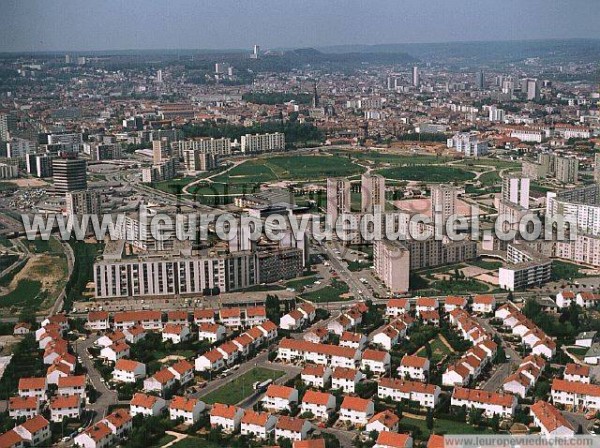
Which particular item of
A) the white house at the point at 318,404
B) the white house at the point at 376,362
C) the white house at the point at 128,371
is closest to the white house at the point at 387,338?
the white house at the point at 376,362

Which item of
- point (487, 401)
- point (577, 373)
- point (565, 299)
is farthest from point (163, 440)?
point (565, 299)

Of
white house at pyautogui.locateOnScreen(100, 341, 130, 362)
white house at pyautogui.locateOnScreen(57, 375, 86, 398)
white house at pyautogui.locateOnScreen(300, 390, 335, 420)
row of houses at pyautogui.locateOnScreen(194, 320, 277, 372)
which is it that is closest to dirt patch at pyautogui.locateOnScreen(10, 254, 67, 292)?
white house at pyautogui.locateOnScreen(100, 341, 130, 362)

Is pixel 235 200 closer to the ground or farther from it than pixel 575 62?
closer to the ground

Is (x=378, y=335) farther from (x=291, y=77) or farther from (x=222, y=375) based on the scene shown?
(x=291, y=77)

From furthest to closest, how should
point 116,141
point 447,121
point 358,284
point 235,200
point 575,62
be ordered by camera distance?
point 575,62 < point 447,121 < point 116,141 < point 235,200 < point 358,284

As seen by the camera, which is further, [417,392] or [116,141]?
[116,141]

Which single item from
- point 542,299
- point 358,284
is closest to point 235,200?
point 358,284

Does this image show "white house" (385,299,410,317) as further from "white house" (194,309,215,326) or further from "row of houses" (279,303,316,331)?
"white house" (194,309,215,326)
